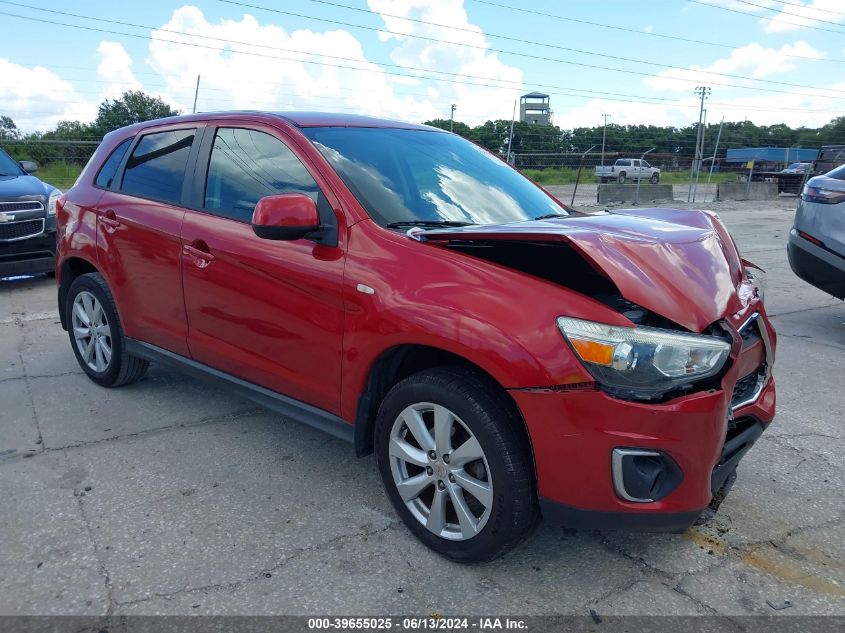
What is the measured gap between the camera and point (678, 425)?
223 centimetres

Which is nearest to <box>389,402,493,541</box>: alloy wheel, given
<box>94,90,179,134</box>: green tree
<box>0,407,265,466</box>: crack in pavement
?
<box>0,407,265,466</box>: crack in pavement

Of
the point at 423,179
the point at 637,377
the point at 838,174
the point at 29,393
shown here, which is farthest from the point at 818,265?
the point at 29,393

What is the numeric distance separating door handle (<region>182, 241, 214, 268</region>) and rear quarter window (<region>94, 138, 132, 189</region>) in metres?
1.22

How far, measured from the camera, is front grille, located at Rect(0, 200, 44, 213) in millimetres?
7656

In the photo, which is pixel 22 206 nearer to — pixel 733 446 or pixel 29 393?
pixel 29 393

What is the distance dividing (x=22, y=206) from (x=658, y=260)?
758 centimetres

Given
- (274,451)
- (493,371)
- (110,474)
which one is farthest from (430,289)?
(110,474)

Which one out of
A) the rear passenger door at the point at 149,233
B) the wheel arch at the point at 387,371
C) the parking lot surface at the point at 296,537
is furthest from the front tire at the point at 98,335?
the wheel arch at the point at 387,371

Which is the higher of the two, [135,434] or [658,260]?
[658,260]

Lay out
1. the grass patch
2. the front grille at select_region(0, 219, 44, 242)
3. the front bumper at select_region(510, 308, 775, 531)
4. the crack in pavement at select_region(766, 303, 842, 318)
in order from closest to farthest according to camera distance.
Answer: the front bumper at select_region(510, 308, 775, 531), the crack in pavement at select_region(766, 303, 842, 318), the front grille at select_region(0, 219, 44, 242), the grass patch

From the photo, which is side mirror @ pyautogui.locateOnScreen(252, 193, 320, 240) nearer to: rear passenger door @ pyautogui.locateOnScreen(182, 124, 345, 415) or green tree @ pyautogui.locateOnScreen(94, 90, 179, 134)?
rear passenger door @ pyautogui.locateOnScreen(182, 124, 345, 415)

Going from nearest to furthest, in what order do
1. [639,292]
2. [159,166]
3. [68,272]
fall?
[639,292] < [159,166] < [68,272]

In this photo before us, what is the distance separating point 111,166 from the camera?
14.6 feet

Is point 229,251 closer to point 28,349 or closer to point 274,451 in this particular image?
point 274,451
